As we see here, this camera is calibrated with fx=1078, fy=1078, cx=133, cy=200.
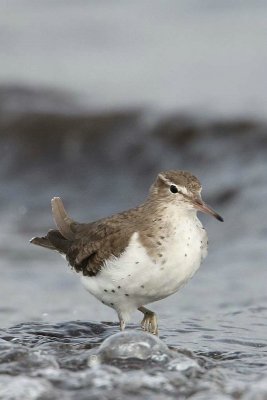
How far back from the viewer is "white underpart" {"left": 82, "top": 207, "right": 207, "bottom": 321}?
755 centimetres

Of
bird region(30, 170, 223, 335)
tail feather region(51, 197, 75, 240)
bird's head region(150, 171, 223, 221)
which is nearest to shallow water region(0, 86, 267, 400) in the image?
bird region(30, 170, 223, 335)

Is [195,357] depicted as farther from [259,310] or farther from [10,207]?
[10,207]

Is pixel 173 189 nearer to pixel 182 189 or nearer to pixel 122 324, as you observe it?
pixel 182 189

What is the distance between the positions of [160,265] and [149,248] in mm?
151

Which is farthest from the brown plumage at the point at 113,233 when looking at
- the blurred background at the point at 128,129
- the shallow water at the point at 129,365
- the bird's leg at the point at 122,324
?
the blurred background at the point at 128,129

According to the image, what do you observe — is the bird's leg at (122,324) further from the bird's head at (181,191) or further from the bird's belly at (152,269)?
the bird's head at (181,191)

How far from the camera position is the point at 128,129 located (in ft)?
47.8

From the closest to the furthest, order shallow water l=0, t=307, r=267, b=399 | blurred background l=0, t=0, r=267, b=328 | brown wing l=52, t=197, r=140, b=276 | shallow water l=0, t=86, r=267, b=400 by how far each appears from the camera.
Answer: shallow water l=0, t=307, r=267, b=399
shallow water l=0, t=86, r=267, b=400
brown wing l=52, t=197, r=140, b=276
blurred background l=0, t=0, r=267, b=328

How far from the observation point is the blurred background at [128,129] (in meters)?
10.5

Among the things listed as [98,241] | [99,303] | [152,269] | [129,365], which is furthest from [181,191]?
[99,303]

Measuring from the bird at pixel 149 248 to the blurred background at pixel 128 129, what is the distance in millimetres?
1312

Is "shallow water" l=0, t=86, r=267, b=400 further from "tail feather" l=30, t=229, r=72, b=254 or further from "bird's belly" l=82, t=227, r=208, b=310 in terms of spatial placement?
"tail feather" l=30, t=229, r=72, b=254

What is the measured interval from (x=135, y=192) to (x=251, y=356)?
5.69 meters

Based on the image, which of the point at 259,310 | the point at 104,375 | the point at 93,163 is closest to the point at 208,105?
the point at 93,163
